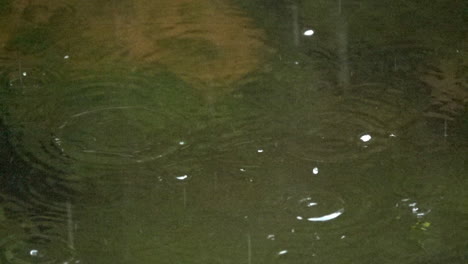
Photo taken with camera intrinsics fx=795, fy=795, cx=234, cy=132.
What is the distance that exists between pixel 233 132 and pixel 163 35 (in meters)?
0.57

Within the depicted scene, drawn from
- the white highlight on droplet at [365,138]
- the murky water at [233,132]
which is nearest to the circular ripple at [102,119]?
the murky water at [233,132]

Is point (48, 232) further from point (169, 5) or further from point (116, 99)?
point (169, 5)

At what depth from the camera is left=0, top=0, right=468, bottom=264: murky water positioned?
1.42m

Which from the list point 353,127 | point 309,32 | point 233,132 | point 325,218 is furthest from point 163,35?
point 325,218

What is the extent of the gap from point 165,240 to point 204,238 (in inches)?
2.7

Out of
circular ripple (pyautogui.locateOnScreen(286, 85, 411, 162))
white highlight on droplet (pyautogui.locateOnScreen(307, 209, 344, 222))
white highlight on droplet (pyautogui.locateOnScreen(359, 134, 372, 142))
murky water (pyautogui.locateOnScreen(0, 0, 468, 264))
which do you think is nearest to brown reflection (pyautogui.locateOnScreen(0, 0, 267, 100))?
murky water (pyautogui.locateOnScreen(0, 0, 468, 264))

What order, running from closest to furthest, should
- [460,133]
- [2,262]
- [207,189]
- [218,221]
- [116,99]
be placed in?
[2,262] → [218,221] → [207,189] → [460,133] → [116,99]

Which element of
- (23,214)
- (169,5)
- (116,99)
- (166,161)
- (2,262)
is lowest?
(2,262)

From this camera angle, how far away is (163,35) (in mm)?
2240

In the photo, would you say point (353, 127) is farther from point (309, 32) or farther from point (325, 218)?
point (309, 32)

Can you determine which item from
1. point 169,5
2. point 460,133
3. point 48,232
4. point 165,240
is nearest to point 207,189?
point 165,240

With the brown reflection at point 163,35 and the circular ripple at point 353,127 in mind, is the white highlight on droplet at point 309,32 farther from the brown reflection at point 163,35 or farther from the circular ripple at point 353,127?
the circular ripple at point 353,127

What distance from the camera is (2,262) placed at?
1357 millimetres

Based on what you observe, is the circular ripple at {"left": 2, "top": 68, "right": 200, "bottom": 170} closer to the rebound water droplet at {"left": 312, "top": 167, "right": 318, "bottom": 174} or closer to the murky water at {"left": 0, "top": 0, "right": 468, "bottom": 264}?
the murky water at {"left": 0, "top": 0, "right": 468, "bottom": 264}
